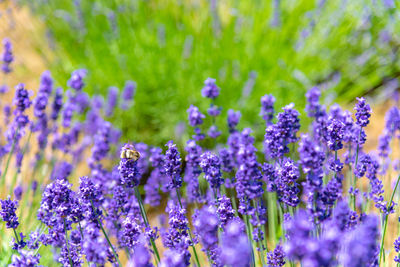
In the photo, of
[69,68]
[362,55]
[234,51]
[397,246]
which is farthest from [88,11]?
[397,246]

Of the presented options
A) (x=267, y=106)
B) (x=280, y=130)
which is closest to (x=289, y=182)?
(x=280, y=130)

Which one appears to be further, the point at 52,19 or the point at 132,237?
the point at 52,19

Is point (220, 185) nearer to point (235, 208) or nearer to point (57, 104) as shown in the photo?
point (235, 208)

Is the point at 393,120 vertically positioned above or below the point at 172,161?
above

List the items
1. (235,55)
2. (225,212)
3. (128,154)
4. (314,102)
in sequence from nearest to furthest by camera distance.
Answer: (225,212), (128,154), (314,102), (235,55)

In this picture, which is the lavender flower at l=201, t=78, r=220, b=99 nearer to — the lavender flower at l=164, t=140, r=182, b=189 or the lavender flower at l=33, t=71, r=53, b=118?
the lavender flower at l=164, t=140, r=182, b=189

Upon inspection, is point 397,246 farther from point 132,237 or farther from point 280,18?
point 280,18
